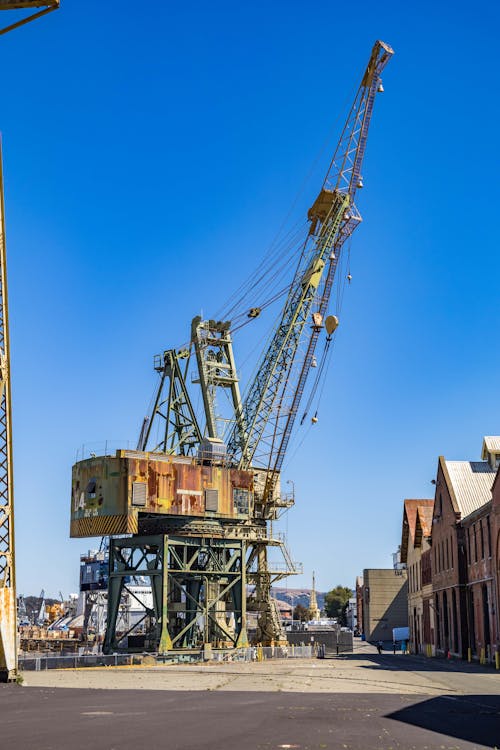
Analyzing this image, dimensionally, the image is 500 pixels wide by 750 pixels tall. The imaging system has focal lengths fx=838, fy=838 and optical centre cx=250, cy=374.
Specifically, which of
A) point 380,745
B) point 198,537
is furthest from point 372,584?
point 380,745

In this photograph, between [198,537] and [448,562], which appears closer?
[198,537]

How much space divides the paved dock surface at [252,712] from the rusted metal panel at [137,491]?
1766cm

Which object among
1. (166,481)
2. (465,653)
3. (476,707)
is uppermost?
(166,481)

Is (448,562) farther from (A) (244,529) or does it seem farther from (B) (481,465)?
(A) (244,529)

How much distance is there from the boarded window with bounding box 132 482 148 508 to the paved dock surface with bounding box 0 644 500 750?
1776cm

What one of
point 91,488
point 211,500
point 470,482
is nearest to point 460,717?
point 211,500

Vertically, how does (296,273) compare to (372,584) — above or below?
above

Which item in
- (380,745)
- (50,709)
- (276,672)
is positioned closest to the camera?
(380,745)

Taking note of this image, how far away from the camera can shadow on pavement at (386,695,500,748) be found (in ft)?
58.8

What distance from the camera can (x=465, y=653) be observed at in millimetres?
58219

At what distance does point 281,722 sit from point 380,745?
4.50 meters

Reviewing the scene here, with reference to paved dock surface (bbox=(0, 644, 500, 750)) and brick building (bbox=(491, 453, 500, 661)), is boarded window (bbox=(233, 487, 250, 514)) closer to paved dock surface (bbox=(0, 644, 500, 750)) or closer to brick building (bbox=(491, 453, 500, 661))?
brick building (bbox=(491, 453, 500, 661))

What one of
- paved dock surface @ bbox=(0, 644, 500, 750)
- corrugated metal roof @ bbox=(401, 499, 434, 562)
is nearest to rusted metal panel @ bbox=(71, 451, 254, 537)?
paved dock surface @ bbox=(0, 644, 500, 750)

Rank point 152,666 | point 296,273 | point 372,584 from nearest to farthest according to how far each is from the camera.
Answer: point 152,666 → point 296,273 → point 372,584
